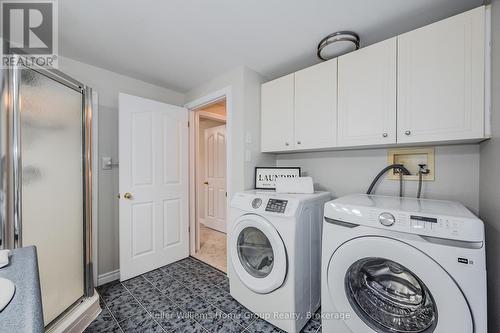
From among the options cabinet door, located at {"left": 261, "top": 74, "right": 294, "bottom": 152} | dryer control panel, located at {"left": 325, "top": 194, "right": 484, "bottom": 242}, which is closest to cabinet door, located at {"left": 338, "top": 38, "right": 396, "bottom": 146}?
cabinet door, located at {"left": 261, "top": 74, "right": 294, "bottom": 152}

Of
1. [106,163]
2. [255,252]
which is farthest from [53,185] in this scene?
[255,252]

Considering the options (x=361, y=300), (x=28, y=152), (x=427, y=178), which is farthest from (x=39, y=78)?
(x=427, y=178)

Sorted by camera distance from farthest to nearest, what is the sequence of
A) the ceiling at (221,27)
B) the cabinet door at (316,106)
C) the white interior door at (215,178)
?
the white interior door at (215,178) → the cabinet door at (316,106) → the ceiling at (221,27)

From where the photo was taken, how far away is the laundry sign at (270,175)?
204cm

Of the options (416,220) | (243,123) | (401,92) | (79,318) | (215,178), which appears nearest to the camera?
(416,220)

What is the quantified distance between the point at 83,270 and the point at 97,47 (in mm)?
1830

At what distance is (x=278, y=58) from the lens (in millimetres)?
1898

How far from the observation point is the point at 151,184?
2262 mm

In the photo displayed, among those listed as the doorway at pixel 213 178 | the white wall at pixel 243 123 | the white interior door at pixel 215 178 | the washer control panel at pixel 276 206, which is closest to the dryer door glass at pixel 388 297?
the washer control panel at pixel 276 206

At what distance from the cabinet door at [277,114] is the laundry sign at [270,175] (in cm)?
21

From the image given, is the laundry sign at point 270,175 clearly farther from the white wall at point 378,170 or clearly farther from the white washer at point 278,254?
the white washer at point 278,254

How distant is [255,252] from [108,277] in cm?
161

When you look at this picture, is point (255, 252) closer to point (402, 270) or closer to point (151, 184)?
point (402, 270)

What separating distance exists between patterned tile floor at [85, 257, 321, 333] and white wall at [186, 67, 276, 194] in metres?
0.97
